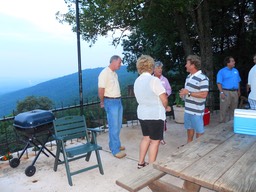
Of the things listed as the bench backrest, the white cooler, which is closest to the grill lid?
the bench backrest

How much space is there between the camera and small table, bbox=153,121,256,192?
5.16 feet

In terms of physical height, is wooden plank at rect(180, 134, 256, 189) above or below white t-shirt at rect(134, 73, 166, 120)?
below

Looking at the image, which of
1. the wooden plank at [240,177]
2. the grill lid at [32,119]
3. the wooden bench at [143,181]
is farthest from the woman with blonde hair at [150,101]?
the grill lid at [32,119]

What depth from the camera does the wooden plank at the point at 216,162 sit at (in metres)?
1.63

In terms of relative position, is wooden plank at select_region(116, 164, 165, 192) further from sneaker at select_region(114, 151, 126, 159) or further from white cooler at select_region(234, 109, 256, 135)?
sneaker at select_region(114, 151, 126, 159)

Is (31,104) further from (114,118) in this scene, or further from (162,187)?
(162,187)

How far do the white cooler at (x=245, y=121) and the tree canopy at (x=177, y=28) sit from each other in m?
3.82

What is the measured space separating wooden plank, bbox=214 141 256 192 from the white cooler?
0.58 metres

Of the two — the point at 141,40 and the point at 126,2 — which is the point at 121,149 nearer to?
the point at 126,2

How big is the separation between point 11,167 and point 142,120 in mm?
2154

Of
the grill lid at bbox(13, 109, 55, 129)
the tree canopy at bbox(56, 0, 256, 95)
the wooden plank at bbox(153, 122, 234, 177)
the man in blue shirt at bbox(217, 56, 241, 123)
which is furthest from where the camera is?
the tree canopy at bbox(56, 0, 256, 95)

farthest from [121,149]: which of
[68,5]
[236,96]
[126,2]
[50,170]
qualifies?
[68,5]

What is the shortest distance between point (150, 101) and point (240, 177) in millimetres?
1418

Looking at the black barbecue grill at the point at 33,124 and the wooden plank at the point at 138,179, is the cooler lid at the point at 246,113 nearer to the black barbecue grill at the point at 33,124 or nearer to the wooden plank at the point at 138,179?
the wooden plank at the point at 138,179
